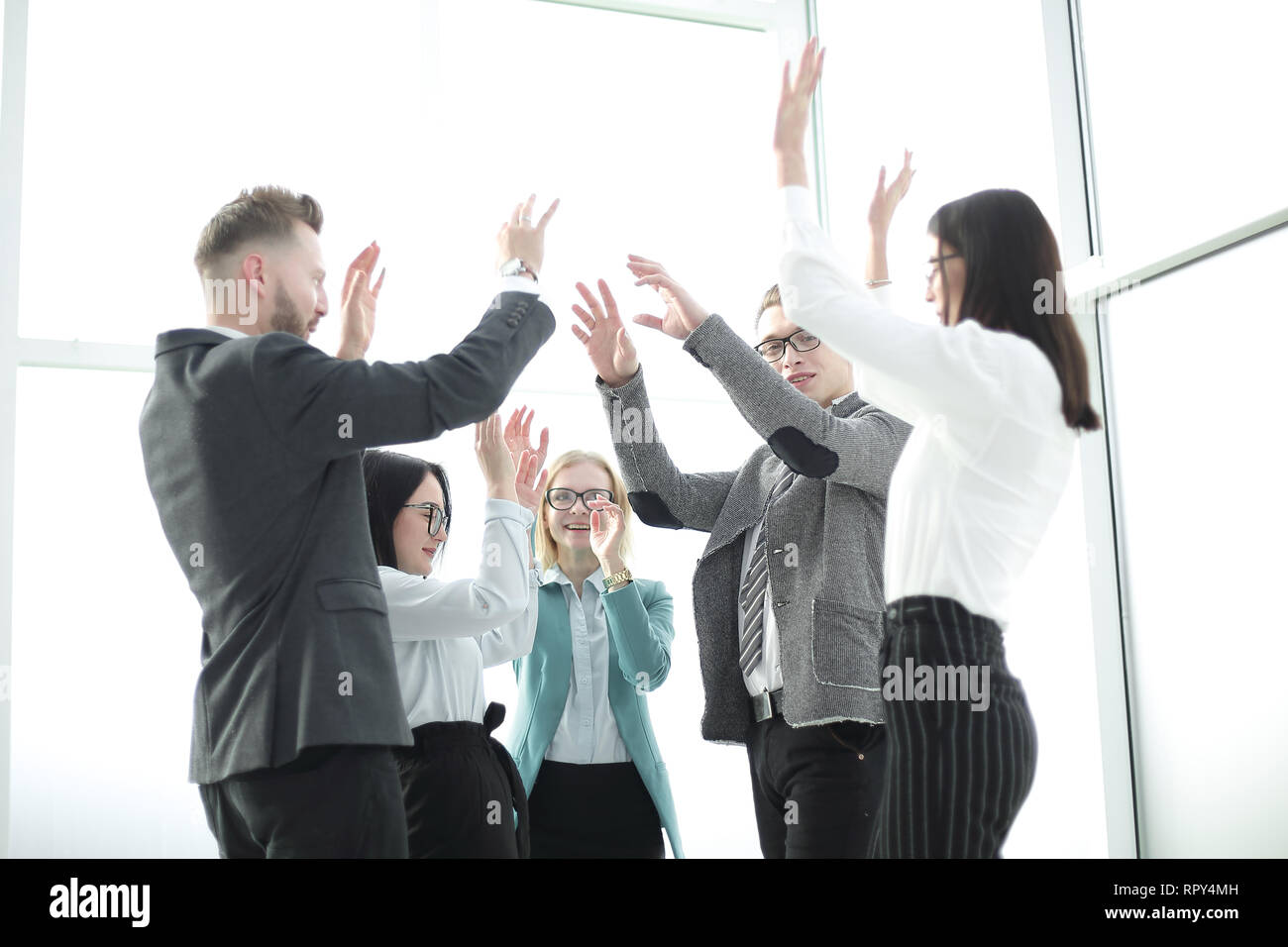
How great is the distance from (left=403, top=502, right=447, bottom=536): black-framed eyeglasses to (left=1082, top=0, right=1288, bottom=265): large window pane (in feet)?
5.97

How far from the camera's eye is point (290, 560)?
150 cm

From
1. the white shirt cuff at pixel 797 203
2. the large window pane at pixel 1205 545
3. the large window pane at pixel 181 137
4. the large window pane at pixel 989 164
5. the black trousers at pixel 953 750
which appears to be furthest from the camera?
the large window pane at pixel 181 137

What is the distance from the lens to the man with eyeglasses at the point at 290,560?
1.43 metres

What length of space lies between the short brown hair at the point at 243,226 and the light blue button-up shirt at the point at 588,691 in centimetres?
127

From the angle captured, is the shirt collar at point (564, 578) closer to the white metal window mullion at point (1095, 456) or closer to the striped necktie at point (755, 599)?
the striped necktie at point (755, 599)

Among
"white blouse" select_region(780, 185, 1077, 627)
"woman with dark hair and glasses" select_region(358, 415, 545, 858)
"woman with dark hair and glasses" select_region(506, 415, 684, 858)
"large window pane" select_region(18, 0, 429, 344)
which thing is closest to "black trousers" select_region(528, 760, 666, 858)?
"woman with dark hair and glasses" select_region(506, 415, 684, 858)

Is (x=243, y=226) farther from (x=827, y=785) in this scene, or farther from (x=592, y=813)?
(x=592, y=813)

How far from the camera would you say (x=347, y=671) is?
57.7 inches

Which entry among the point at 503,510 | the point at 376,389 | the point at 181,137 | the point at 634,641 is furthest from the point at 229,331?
the point at 181,137

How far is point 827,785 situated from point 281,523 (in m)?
0.95

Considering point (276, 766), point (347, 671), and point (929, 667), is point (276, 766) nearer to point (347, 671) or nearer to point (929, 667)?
point (347, 671)

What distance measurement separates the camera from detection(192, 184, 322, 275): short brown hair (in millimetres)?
1710

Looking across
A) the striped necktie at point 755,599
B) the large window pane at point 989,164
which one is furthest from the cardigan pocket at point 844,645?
the large window pane at point 989,164
